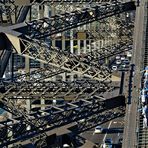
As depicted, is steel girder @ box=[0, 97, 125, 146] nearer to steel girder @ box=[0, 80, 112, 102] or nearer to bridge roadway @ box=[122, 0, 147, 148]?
bridge roadway @ box=[122, 0, 147, 148]

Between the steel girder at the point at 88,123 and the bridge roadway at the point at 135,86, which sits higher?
the bridge roadway at the point at 135,86

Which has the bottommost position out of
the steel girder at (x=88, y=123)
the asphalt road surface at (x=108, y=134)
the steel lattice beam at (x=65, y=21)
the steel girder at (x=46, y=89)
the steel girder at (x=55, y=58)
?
the asphalt road surface at (x=108, y=134)

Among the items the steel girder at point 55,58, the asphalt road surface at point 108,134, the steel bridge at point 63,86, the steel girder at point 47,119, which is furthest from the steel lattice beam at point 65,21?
the asphalt road surface at point 108,134

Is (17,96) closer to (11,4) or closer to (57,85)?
(57,85)

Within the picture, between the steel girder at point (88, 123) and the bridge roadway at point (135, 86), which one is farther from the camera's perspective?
the steel girder at point (88, 123)

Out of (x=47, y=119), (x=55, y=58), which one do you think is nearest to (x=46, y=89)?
(x=55, y=58)

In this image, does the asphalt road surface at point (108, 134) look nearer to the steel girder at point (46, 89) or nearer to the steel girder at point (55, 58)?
the steel girder at point (46, 89)

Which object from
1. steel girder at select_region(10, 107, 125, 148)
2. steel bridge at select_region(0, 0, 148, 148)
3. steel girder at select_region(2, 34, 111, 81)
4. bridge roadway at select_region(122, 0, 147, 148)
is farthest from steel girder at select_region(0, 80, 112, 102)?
steel girder at select_region(2, 34, 111, 81)
